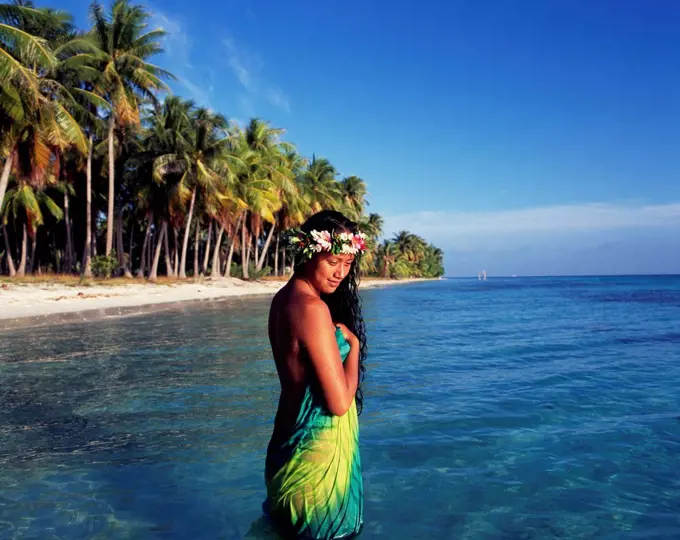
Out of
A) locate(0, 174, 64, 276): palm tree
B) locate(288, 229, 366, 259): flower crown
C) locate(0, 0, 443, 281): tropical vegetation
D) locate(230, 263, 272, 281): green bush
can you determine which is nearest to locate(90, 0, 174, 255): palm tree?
locate(0, 0, 443, 281): tropical vegetation

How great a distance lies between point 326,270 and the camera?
2441 mm

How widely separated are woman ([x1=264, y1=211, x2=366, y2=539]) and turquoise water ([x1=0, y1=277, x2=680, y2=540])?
2.64 ft

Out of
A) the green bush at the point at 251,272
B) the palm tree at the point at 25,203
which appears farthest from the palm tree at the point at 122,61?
the green bush at the point at 251,272

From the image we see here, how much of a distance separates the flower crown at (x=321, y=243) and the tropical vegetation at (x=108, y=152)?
16.5m

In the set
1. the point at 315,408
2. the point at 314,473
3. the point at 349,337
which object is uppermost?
the point at 349,337

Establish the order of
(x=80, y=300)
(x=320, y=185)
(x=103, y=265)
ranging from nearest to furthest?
(x=80, y=300)
(x=103, y=265)
(x=320, y=185)

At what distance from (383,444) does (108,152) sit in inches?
1364

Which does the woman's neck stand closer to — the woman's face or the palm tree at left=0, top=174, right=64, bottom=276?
the woman's face

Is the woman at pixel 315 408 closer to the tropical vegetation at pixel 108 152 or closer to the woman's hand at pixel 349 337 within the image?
the woman's hand at pixel 349 337

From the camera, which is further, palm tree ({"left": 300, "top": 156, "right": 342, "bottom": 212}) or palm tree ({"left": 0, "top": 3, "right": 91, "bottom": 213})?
palm tree ({"left": 300, "top": 156, "right": 342, "bottom": 212})

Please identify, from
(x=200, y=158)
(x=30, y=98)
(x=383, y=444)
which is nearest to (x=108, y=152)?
(x=200, y=158)

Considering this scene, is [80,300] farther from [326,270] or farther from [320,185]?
[320,185]

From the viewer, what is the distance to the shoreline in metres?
16.8

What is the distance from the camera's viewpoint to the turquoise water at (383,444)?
349 centimetres
